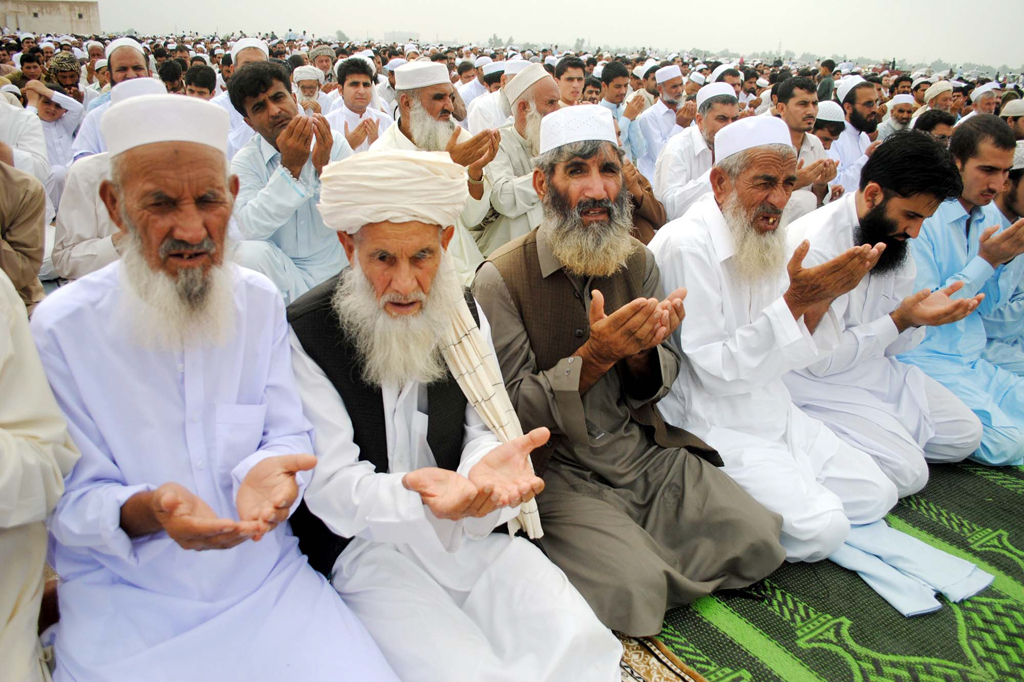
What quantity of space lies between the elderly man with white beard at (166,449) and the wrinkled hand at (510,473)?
1.29 feet

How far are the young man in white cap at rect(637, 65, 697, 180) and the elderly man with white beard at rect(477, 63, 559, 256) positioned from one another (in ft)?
9.08

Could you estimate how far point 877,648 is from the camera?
2061 millimetres

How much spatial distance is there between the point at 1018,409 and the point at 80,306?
3790 mm

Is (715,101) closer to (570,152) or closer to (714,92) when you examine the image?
(714,92)

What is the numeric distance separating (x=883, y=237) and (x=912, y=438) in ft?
2.82

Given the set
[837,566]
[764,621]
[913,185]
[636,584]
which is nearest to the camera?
[636,584]

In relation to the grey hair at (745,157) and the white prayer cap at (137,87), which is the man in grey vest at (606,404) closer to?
the grey hair at (745,157)

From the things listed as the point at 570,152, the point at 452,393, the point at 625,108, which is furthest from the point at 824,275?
the point at 625,108

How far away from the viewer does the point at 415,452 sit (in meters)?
1.86

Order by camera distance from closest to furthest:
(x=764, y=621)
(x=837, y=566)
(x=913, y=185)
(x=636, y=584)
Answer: (x=636, y=584) < (x=764, y=621) < (x=837, y=566) < (x=913, y=185)

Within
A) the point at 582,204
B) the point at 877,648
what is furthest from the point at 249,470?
the point at 877,648

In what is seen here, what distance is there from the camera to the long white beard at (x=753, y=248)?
103 inches

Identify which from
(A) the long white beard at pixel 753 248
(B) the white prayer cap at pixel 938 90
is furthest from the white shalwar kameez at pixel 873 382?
(B) the white prayer cap at pixel 938 90

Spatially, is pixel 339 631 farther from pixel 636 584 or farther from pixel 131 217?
pixel 131 217
